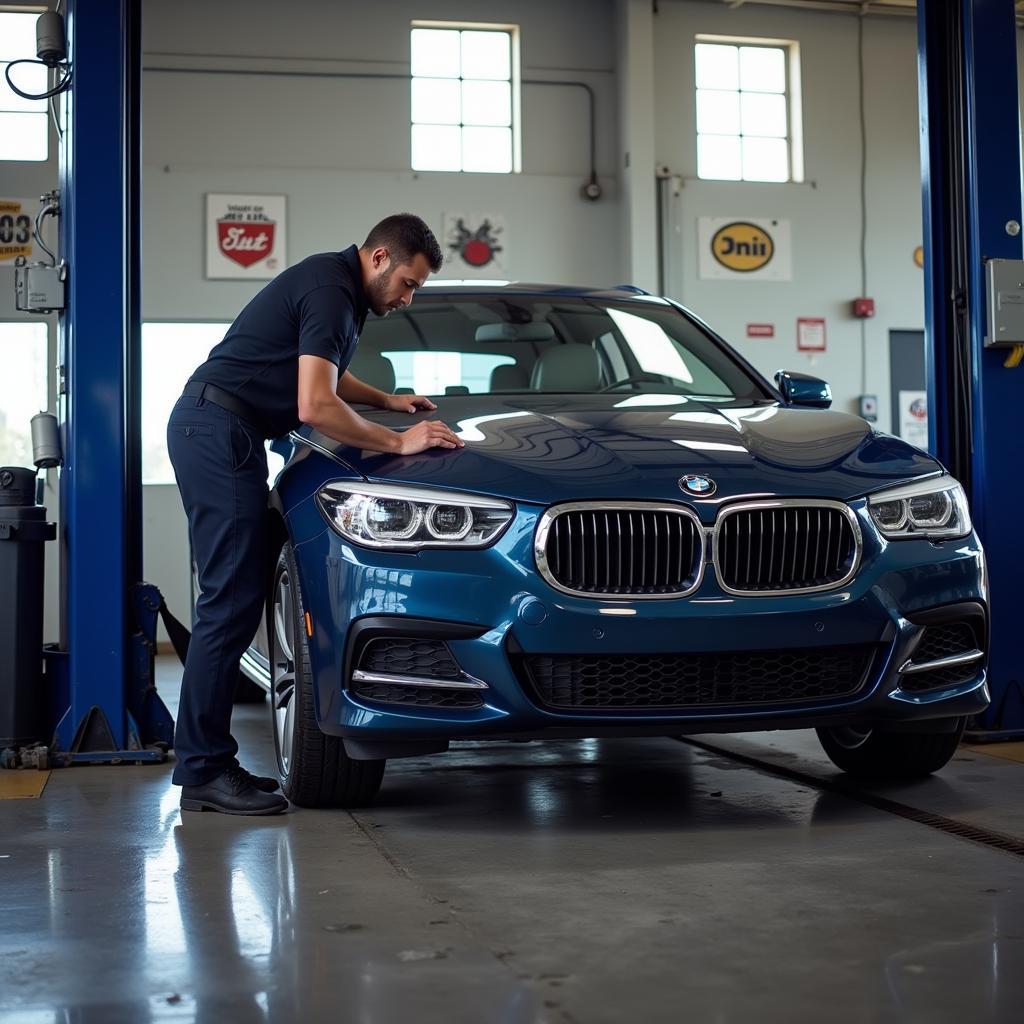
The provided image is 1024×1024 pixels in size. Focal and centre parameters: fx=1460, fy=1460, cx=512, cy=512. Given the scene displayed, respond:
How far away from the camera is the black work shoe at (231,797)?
12.3ft

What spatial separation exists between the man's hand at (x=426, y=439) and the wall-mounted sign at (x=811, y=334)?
950cm

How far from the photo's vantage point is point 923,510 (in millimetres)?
3578

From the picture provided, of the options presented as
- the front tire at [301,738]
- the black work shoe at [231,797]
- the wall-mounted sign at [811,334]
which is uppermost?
the wall-mounted sign at [811,334]

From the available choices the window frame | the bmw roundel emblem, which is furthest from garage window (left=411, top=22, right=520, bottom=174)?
the bmw roundel emblem

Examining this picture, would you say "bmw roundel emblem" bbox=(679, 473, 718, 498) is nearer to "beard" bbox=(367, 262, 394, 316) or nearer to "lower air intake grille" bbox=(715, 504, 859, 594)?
"lower air intake grille" bbox=(715, 504, 859, 594)

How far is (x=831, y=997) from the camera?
219 centimetres

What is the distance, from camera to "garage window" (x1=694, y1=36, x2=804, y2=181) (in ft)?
41.4

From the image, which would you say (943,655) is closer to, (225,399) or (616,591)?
(616,591)

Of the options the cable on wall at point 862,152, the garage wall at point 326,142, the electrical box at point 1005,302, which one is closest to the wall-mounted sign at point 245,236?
the garage wall at point 326,142

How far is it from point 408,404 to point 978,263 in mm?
2211

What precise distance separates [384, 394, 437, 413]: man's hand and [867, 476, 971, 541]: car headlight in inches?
51.1

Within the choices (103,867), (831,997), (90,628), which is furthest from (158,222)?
(831,997)

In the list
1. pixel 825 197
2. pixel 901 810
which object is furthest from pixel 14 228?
pixel 901 810

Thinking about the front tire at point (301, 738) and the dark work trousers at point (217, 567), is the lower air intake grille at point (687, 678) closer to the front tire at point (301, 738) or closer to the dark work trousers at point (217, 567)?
the front tire at point (301, 738)
